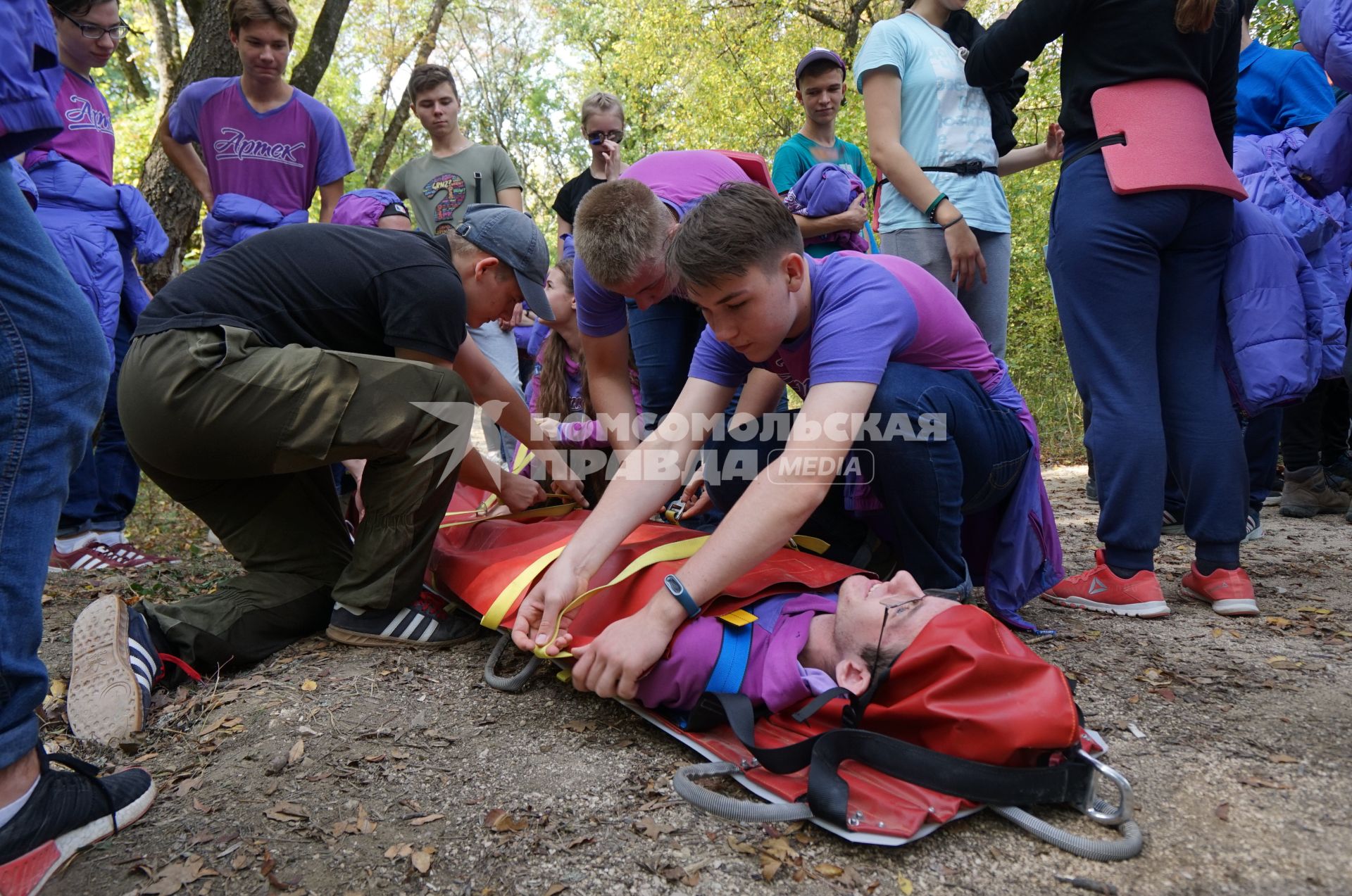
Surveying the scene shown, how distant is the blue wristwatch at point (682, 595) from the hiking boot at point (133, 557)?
2921mm

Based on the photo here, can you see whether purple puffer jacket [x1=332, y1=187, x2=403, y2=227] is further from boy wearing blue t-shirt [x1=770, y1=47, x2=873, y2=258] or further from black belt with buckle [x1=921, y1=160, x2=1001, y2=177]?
black belt with buckle [x1=921, y1=160, x2=1001, y2=177]

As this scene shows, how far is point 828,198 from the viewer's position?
3.65m

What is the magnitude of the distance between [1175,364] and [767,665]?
1.79 metres

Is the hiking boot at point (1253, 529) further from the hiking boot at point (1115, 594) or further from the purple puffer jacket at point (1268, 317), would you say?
the hiking boot at point (1115, 594)

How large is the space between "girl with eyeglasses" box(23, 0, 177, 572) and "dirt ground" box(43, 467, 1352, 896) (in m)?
1.42

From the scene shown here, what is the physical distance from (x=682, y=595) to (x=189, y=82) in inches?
211

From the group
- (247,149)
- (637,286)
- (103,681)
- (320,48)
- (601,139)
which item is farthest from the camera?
(320,48)

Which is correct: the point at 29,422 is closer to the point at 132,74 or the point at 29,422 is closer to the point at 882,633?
Result: the point at 882,633

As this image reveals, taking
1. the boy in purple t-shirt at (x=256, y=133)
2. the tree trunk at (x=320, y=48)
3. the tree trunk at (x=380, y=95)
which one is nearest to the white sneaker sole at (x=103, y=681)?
the boy in purple t-shirt at (x=256, y=133)

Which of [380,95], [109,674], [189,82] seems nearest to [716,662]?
[109,674]

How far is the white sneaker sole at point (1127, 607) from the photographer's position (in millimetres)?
2713

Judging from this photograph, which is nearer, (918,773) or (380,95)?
(918,773)

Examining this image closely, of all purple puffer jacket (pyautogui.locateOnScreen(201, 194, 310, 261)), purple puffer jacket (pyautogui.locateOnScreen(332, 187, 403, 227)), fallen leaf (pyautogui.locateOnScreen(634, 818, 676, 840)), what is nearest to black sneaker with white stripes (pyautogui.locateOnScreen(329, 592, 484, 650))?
fallen leaf (pyautogui.locateOnScreen(634, 818, 676, 840))

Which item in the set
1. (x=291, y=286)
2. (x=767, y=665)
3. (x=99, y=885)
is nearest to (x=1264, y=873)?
(x=767, y=665)
